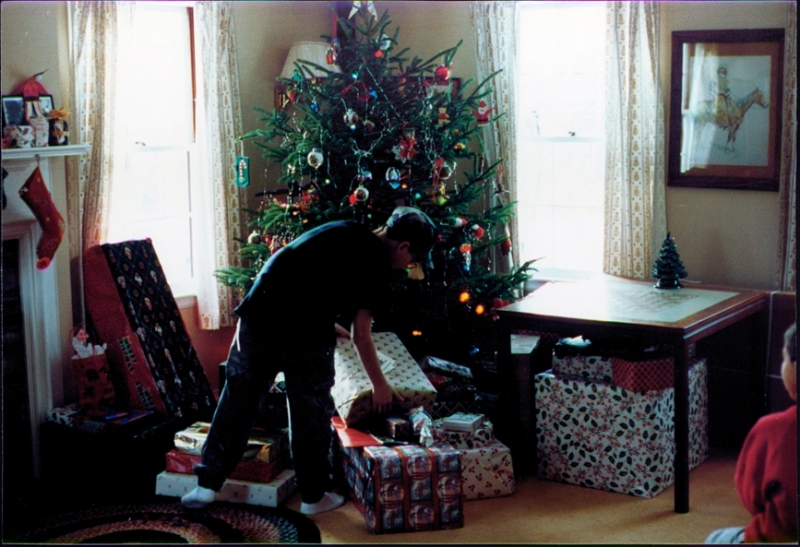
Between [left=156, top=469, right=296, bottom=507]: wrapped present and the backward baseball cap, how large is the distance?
1.18 metres

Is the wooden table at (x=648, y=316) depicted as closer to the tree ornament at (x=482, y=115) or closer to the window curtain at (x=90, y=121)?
the tree ornament at (x=482, y=115)

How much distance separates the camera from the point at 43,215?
14.5 feet

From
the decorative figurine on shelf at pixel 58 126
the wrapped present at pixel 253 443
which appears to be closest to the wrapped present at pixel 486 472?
the wrapped present at pixel 253 443

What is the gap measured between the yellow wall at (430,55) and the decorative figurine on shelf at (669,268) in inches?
21.0

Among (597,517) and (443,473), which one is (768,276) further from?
(443,473)

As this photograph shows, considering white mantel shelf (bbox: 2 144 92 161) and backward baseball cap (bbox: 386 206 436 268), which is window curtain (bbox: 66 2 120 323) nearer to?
white mantel shelf (bbox: 2 144 92 161)

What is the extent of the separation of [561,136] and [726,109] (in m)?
0.98

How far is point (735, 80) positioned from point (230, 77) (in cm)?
264

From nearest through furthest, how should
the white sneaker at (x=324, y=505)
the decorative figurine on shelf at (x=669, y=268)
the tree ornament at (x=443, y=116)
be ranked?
the white sneaker at (x=324, y=505) → the decorative figurine on shelf at (x=669, y=268) → the tree ornament at (x=443, y=116)

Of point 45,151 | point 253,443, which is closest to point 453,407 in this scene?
point 253,443

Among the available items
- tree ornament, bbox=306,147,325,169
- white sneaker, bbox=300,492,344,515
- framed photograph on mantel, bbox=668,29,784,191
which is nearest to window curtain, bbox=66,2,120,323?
tree ornament, bbox=306,147,325,169

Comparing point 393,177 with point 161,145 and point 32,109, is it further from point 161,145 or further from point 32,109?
point 32,109

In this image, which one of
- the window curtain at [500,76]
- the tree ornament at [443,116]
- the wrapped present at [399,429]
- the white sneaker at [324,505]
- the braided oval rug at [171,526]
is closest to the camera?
the braided oval rug at [171,526]

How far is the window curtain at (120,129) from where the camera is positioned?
481 centimetres
